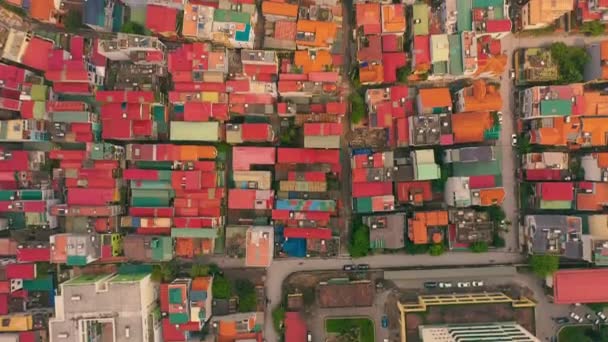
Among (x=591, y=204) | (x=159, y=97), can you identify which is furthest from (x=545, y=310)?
(x=159, y=97)

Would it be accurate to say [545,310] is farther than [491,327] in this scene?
Yes

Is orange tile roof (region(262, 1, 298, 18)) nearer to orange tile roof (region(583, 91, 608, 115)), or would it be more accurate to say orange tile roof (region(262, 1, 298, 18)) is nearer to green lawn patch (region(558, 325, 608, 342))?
orange tile roof (region(583, 91, 608, 115))

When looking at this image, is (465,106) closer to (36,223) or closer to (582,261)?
(582,261)

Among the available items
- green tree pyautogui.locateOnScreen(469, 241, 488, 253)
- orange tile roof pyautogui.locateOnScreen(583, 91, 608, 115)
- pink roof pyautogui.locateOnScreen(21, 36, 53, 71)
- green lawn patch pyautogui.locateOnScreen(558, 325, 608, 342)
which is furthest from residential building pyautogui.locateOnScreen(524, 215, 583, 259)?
pink roof pyautogui.locateOnScreen(21, 36, 53, 71)

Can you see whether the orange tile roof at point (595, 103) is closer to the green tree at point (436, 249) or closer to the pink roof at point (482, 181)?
the pink roof at point (482, 181)

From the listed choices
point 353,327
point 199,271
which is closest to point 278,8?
point 199,271

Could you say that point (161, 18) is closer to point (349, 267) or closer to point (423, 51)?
point (423, 51)
